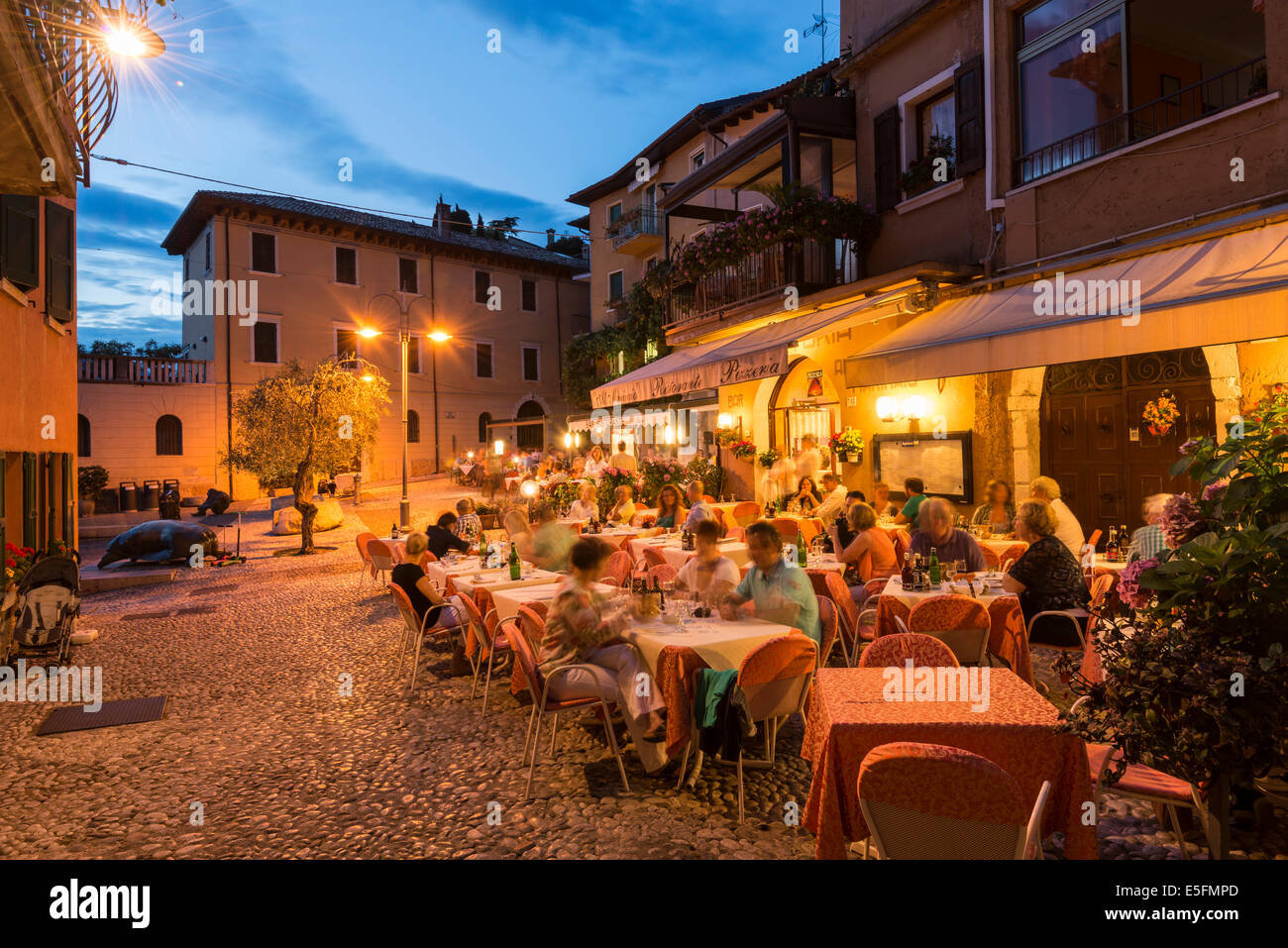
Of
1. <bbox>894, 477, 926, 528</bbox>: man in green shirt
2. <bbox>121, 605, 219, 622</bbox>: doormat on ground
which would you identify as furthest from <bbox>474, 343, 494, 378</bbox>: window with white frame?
<bbox>894, 477, 926, 528</bbox>: man in green shirt

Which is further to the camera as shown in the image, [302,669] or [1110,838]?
[302,669]

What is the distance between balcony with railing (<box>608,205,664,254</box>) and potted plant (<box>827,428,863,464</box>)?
16485 millimetres

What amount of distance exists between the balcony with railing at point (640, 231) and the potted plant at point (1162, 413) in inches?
791

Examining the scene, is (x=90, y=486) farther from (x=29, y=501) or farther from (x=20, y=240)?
(x=20, y=240)

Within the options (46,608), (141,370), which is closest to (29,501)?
(46,608)

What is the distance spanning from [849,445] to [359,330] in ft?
66.8

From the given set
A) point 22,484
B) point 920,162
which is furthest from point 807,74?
point 22,484

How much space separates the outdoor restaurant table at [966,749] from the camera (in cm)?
281

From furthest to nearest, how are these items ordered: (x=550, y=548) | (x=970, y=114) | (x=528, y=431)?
(x=528, y=431) → (x=970, y=114) → (x=550, y=548)

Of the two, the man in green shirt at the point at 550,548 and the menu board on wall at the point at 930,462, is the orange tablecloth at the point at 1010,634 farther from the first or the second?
the menu board on wall at the point at 930,462

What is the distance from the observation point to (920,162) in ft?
35.4

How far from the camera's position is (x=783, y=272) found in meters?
12.3
